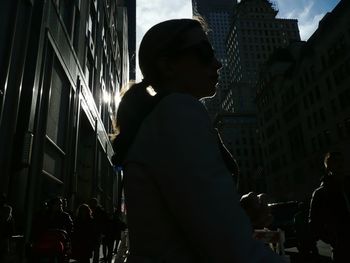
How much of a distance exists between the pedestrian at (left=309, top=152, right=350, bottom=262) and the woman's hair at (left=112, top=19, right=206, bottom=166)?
2714 mm

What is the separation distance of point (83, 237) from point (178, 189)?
8659 millimetres

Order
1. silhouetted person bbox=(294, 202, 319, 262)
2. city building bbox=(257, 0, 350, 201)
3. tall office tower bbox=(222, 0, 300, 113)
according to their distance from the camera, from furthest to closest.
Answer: tall office tower bbox=(222, 0, 300, 113) < city building bbox=(257, 0, 350, 201) < silhouetted person bbox=(294, 202, 319, 262)

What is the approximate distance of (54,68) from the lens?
40.1 feet

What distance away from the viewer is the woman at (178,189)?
0.88 meters

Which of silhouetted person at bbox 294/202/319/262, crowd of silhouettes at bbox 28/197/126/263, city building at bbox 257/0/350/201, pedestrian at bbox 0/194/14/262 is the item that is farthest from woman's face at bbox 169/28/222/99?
city building at bbox 257/0/350/201

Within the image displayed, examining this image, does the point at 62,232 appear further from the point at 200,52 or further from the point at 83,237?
the point at 200,52

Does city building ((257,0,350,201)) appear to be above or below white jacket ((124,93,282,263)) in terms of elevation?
above

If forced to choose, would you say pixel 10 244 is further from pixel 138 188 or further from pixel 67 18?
pixel 67 18

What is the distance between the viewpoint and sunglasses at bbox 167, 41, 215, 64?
1375 mm

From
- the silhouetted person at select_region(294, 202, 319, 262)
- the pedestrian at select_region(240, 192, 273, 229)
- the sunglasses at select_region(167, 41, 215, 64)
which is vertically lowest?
the silhouetted person at select_region(294, 202, 319, 262)

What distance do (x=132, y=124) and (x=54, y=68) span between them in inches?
476

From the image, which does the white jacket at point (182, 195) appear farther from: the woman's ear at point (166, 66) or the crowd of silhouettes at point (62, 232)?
the crowd of silhouettes at point (62, 232)

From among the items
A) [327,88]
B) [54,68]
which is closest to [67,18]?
[54,68]

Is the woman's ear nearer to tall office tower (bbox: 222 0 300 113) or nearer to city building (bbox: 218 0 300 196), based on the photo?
city building (bbox: 218 0 300 196)
